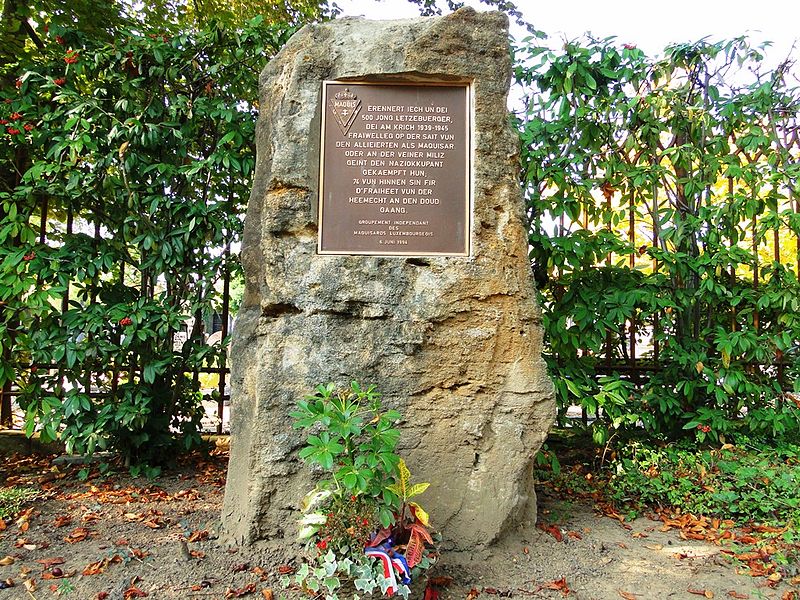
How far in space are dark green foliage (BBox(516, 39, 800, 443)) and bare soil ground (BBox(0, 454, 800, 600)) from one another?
37.0 inches

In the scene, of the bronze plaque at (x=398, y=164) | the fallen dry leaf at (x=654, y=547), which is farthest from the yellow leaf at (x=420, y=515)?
the fallen dry leaf at (x=654, y=547)

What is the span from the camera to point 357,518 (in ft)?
8.04

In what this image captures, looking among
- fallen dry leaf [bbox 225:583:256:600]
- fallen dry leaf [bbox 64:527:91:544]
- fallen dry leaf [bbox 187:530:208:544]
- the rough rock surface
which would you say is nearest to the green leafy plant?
fallen dry leaf [bbox 64:527:91:544]

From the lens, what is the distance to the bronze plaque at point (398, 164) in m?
3.10

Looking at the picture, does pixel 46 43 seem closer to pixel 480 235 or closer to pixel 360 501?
pixel 480 235

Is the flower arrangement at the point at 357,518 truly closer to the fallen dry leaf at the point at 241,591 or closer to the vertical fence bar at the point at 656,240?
the fallen dry leaf at the point at 241,591

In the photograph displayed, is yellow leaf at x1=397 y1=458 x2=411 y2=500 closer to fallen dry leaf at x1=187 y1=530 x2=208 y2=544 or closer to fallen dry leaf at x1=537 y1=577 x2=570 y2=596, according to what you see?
fallen dry leaf at x1=537 y1=577 x2=570 y2=596

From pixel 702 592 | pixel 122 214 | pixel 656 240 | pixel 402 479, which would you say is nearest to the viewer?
pixel 402 479

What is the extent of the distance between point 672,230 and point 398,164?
2313 mm

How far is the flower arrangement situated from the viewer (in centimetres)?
235

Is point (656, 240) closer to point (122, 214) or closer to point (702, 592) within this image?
point (702, 592)

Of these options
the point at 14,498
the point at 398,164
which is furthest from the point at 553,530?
the point at 14,498

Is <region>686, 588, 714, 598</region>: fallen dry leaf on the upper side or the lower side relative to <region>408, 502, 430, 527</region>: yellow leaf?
lower

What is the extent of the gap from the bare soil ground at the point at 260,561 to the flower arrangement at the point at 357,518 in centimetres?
24
